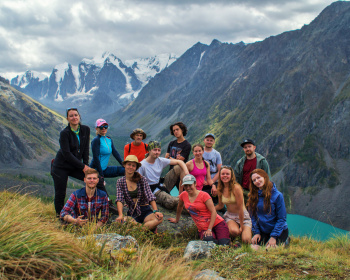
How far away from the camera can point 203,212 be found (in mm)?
8469

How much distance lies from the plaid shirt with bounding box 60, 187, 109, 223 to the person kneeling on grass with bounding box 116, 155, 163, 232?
1.52 feet

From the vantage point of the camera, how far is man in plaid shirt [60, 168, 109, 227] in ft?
25.6

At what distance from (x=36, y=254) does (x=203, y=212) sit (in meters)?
5.32

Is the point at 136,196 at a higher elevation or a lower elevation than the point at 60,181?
lower

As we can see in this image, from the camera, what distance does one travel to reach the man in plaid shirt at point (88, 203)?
781cm

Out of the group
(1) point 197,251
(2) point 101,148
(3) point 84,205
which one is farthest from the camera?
A: (2) point 101,148

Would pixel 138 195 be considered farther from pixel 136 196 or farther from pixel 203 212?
pixel 203 212

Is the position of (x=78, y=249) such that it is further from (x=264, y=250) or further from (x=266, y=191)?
(x=266, y=191)

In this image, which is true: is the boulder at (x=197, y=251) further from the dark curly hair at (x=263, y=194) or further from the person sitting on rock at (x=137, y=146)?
the person sitting on rock at (x=137, y=146)

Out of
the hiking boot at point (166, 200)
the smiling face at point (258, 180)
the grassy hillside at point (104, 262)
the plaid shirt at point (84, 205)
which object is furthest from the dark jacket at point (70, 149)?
the smiling face at point (258, 180)

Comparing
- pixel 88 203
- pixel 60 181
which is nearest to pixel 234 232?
pixel 88 203

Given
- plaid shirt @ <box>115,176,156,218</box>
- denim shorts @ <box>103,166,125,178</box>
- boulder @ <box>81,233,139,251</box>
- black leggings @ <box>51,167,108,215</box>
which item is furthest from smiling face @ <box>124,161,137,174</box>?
boulder @ <box>81,233,139,251</box>

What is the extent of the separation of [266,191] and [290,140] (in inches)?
6937

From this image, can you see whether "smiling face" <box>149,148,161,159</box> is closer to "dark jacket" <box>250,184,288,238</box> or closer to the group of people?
the group of people
